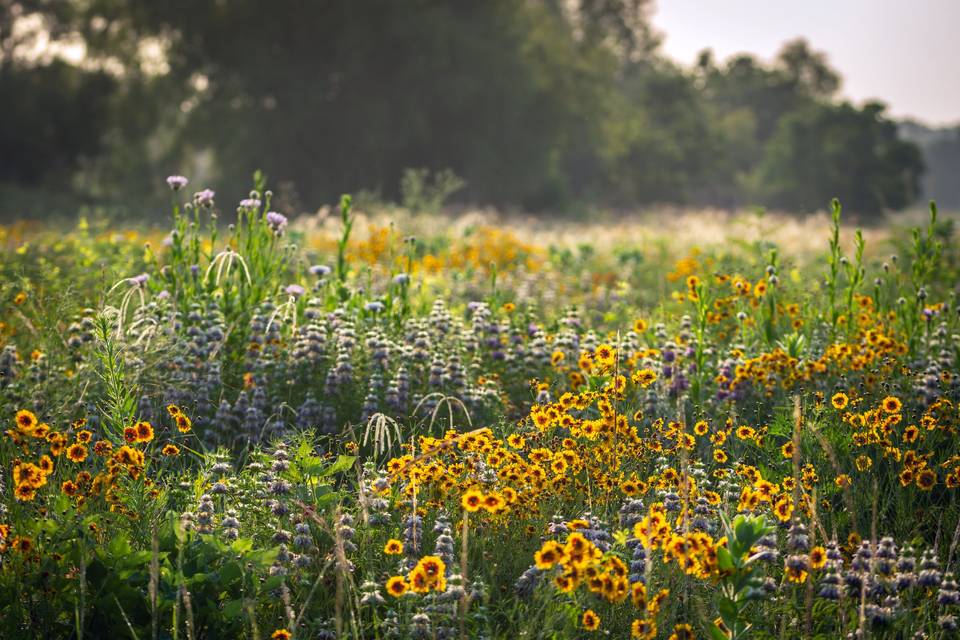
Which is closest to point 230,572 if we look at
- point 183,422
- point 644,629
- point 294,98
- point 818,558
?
point 183,422

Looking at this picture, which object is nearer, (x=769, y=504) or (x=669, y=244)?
(x=769, y=504)

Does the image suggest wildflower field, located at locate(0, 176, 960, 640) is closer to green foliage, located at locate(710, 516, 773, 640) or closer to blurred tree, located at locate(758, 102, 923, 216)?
green foliage, located at locate(710, 516, 773, 640)

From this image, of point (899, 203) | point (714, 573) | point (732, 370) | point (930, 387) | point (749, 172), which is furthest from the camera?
point (749, 172)

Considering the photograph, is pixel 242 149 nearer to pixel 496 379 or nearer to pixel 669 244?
pixel 669 244

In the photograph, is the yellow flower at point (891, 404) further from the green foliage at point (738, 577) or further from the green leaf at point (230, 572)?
the green leaf at point (230, 572)

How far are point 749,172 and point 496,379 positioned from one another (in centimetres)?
4497

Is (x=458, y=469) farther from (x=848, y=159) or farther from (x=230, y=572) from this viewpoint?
(x=848, y=159)

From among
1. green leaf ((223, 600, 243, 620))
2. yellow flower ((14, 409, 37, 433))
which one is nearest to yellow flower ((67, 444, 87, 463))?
yellow flower ((14, 409, 37, 433))

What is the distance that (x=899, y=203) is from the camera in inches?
1214

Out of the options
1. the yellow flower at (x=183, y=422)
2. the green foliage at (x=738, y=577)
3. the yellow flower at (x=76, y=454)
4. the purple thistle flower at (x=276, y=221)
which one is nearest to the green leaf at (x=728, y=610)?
the green foliage at (x=738, y=577)

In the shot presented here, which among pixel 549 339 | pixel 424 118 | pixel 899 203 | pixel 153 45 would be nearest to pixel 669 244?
pixel 549 339

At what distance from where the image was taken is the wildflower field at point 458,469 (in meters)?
2.46

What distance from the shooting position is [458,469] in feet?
10.7

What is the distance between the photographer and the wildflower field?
2461 mm
